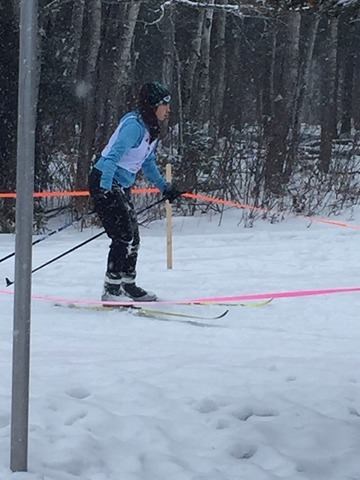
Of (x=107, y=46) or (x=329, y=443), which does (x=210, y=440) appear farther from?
(x=107, y=46)

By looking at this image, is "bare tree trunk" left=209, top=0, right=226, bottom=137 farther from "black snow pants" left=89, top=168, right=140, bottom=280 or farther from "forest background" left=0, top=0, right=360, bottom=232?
"black snow pants" left=89, top=168, right=140, bottom=280

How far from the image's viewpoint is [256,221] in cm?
1356

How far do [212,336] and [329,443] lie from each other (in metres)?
2.33

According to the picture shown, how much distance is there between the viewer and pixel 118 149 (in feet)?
21.4

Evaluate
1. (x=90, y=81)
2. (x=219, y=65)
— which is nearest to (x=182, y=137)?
(x=90, y=81)

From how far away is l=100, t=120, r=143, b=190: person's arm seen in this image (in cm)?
648

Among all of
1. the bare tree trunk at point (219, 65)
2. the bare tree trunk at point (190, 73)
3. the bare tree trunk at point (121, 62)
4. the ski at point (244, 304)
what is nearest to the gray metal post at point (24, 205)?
the ski at point (244, 304)

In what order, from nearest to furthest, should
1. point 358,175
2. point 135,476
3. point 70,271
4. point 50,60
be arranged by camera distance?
point 135,476 → point 70,271 → point 50,60 → point 358,175

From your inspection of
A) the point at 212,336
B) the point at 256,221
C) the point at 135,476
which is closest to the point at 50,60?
the point at 256,221

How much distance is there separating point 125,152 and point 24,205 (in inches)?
153

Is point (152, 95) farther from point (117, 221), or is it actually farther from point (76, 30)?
point (76, 30)

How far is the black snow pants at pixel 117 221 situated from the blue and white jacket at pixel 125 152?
114mm

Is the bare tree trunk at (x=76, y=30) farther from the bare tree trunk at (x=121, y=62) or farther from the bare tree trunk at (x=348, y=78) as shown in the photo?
the bare tree trunk at (x=348, y=78)

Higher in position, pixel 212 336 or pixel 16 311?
pixel 16 311
